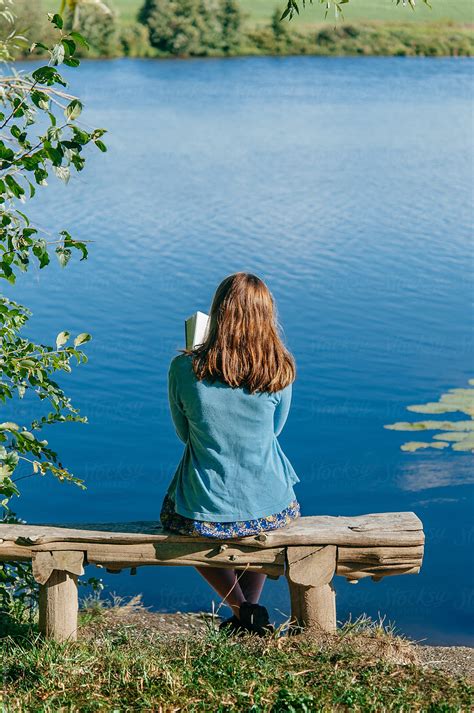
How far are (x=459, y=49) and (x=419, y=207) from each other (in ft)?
54.6

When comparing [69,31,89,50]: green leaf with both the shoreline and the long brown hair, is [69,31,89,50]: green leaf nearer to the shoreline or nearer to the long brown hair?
the long brown hair

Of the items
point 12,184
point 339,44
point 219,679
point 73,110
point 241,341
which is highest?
point 339,44

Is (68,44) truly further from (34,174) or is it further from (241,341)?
(241,341)

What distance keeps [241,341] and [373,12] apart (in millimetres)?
30577

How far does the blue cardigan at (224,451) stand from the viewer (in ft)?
11.5

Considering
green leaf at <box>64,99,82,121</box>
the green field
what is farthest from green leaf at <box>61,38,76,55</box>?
the green field

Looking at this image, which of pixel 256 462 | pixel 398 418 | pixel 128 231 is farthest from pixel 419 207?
pixel 256 462

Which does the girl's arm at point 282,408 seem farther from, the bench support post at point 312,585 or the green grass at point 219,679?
the green grass at point 219,679

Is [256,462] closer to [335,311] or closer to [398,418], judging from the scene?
[398,418]

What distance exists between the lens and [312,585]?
3537 millimetres

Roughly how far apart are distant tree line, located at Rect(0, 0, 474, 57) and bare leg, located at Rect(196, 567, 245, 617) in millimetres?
27429

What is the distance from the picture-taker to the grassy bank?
124 inches

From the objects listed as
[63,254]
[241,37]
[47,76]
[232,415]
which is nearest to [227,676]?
[232,415]

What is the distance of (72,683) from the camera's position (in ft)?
10.8
